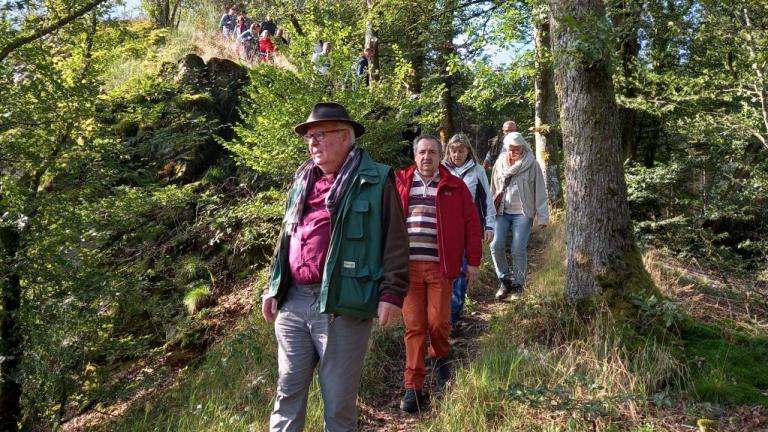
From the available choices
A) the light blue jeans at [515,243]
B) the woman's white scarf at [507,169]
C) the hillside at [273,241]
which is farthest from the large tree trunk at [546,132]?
the light blue jeans at [515,243]

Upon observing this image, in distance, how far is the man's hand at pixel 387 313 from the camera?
259cm

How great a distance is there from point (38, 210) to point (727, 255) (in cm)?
1023

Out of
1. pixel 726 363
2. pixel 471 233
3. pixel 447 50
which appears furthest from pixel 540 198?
pixel 447 50

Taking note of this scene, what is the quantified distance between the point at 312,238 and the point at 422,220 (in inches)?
60.7

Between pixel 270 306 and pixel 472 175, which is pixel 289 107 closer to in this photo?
pixel 472 175

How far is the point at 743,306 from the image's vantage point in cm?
586

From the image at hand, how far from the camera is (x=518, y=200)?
6301 millimetres

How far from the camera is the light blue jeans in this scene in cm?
629

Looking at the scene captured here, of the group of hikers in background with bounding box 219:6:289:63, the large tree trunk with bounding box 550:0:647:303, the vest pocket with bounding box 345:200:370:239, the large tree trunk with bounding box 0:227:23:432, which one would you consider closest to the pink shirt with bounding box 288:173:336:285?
the vest pocket with bounding box 345:200:370:239

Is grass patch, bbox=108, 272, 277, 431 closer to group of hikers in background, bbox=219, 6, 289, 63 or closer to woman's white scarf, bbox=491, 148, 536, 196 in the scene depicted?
woman's white scarf, bbox=491, 148, 536, 196

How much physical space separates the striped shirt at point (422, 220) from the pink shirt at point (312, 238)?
1.38 m

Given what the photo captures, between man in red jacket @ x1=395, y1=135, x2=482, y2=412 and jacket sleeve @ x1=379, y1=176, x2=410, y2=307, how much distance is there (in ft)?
4.05

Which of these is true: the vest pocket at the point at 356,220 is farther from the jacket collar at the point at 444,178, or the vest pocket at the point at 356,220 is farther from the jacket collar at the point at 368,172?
the jacket collar at the point at 444,178

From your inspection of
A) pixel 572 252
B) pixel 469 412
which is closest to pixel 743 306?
pixel 572 252
